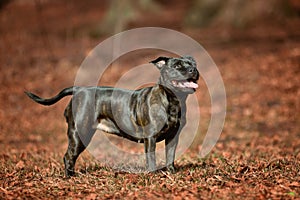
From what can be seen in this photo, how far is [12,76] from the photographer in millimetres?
20844

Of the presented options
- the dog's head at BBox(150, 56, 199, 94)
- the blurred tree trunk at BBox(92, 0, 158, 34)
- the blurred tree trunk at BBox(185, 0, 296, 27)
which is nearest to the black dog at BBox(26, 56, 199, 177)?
the dog's head at BBox(150, 56, 199, 94)

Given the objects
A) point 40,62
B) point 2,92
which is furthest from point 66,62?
point 2,92

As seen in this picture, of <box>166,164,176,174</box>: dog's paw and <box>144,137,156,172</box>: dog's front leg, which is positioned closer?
<box>144,137,156,172</box>: dog's front leg

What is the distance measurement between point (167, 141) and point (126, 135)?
612mm

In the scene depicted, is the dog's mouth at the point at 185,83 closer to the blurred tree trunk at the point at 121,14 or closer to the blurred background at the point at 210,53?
the blurred background at the point at 210,53

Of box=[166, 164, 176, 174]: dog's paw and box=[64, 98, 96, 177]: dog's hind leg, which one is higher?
box=[64, 98, 96, 177]: dog's hind leg

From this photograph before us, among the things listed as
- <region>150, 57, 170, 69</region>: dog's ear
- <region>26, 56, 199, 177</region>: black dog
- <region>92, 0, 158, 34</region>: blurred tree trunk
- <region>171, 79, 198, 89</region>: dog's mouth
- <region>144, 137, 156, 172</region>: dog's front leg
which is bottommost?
<region>144, 137, 156, 172</region>: dog's front leg

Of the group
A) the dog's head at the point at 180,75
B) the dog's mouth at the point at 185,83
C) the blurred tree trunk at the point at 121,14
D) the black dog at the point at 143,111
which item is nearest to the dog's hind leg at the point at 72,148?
the black dog at the point at 143,111

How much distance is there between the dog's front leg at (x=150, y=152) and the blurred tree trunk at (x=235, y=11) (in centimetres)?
1919

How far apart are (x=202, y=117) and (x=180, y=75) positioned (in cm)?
901

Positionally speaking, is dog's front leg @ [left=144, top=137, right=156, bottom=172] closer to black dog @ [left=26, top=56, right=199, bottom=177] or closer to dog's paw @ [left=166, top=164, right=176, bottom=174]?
black dog @ [left=26, top=56, right=199, bottom=177]

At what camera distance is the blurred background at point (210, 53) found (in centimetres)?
1452

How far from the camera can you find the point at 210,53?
21.8 meters

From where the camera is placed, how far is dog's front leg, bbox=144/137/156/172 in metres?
6.88
